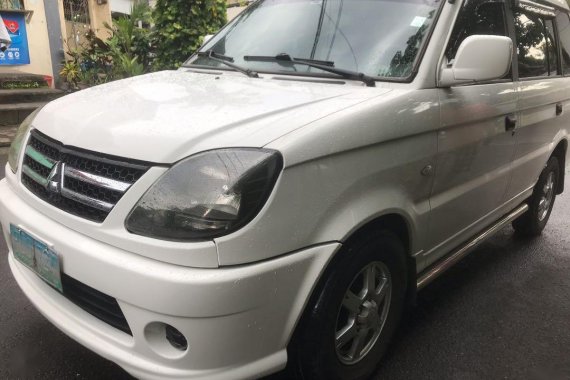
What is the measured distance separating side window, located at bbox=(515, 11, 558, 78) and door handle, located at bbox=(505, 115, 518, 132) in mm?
380

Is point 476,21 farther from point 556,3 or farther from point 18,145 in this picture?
point 18,145

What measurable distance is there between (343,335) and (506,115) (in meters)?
1.65

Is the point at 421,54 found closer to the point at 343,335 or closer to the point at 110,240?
the point at 343,335

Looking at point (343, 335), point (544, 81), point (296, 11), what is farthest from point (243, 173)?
point (544, 81)

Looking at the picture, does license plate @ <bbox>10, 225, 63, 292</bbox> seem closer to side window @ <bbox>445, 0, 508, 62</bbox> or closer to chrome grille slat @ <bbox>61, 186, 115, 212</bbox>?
chrome grille slat @ <bbox>61, 186, 115, 212</bbox>

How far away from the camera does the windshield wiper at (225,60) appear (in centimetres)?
250

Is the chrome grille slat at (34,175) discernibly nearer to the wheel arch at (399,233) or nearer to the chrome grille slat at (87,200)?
the chrome grille slat at (87,200)

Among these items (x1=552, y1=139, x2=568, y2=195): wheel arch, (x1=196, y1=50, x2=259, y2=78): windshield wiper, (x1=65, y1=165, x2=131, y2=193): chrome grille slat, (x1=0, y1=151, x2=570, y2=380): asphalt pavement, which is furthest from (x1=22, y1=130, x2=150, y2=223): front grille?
(x1=552, y1=139, x2=568, y2=195): wheel arch

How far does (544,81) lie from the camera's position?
11.1 ft

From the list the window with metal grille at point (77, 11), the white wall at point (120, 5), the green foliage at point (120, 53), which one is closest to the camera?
the green foliage at point (120, 53)

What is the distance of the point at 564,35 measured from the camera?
4.08m

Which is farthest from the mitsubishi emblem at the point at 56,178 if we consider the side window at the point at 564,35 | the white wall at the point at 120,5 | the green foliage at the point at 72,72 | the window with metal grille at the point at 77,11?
the white wall at the point at 120,5

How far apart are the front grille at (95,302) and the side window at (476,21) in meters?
1.85

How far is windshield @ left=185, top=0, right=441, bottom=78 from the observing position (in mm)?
2277
